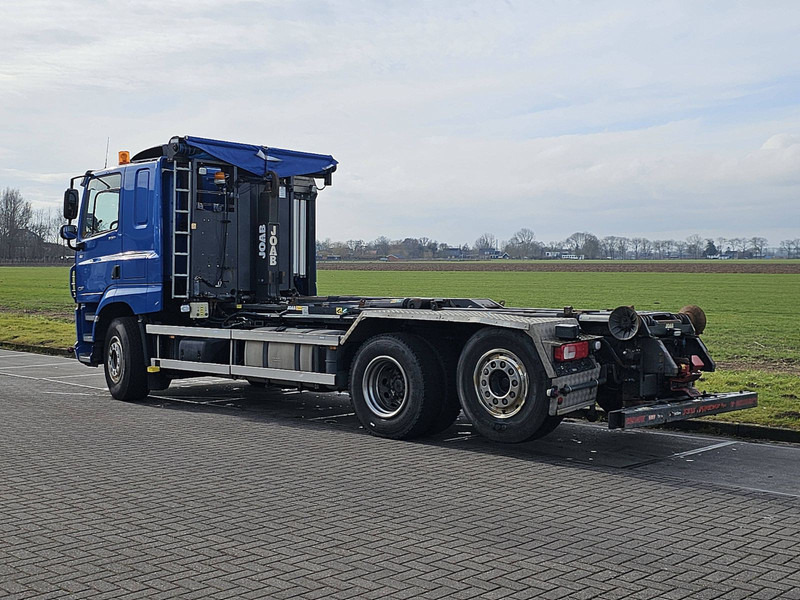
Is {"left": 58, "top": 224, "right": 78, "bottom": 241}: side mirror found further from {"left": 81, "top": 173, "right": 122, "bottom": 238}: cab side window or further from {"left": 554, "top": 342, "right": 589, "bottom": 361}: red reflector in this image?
{"left": 554, "top": 342, "right": 589, "bottom": 361}: red reflector

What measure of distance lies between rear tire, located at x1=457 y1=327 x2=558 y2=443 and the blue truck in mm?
15

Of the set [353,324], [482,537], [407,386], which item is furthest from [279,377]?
[482,537]

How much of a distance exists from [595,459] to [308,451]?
268cm

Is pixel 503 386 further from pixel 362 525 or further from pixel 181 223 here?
pixel 181 223

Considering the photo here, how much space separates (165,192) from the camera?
42.6 ft

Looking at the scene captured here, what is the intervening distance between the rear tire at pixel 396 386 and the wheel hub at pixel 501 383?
629 mm

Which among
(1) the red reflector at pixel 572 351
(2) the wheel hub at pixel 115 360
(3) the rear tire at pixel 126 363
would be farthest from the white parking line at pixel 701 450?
(2) the wheel hub at pixel 115 360

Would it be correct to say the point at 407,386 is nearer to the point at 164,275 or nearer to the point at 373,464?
the point at 373,464

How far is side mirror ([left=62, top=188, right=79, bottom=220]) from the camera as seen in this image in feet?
45.8

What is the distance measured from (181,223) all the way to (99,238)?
1609 millimetres

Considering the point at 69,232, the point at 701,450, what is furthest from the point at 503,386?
the point at 69,232

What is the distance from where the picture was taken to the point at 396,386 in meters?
10.5

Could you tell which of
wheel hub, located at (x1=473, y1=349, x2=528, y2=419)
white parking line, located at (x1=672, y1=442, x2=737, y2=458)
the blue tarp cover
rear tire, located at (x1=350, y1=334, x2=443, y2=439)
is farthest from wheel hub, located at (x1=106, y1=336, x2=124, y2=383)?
white parking line, located at (x1=672, y1=442, x2=737, y2=458)

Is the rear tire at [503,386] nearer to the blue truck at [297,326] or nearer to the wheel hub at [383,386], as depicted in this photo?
the blue truck at [297,326]
